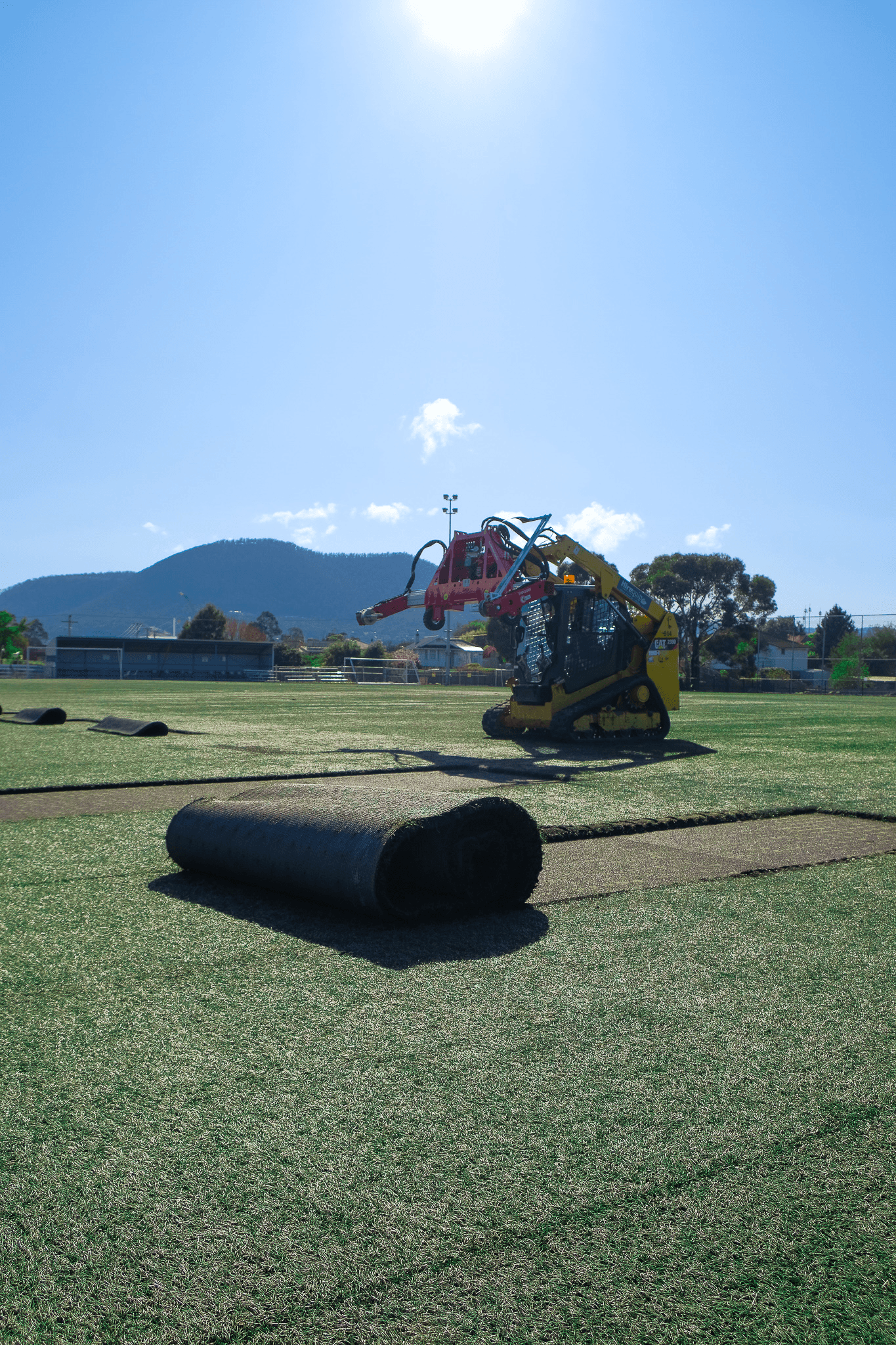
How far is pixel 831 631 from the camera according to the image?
66.0 meters

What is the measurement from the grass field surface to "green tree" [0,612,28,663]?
2777 inches

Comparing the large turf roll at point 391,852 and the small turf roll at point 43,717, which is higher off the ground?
the large turf roll at point 391,852

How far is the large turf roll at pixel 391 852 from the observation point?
3922mm

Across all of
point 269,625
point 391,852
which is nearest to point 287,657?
point 391,852

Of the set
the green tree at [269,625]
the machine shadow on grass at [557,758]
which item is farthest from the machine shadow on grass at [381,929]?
the green tree at [269,625]

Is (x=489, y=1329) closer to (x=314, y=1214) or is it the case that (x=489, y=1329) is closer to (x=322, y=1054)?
(x=314, y=1214)

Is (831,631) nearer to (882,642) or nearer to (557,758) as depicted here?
(882,642)

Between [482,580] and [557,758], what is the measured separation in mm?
2749

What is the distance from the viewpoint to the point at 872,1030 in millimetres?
3014

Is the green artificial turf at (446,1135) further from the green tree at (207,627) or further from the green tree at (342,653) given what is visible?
the green tree at (207,627)

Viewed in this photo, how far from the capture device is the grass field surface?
171 cm

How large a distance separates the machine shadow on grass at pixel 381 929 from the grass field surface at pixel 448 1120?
22 millimetres

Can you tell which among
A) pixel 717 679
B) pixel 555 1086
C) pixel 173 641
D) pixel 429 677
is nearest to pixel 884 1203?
pixel 555 1086

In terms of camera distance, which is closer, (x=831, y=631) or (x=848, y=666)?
(x=848, y=666)
